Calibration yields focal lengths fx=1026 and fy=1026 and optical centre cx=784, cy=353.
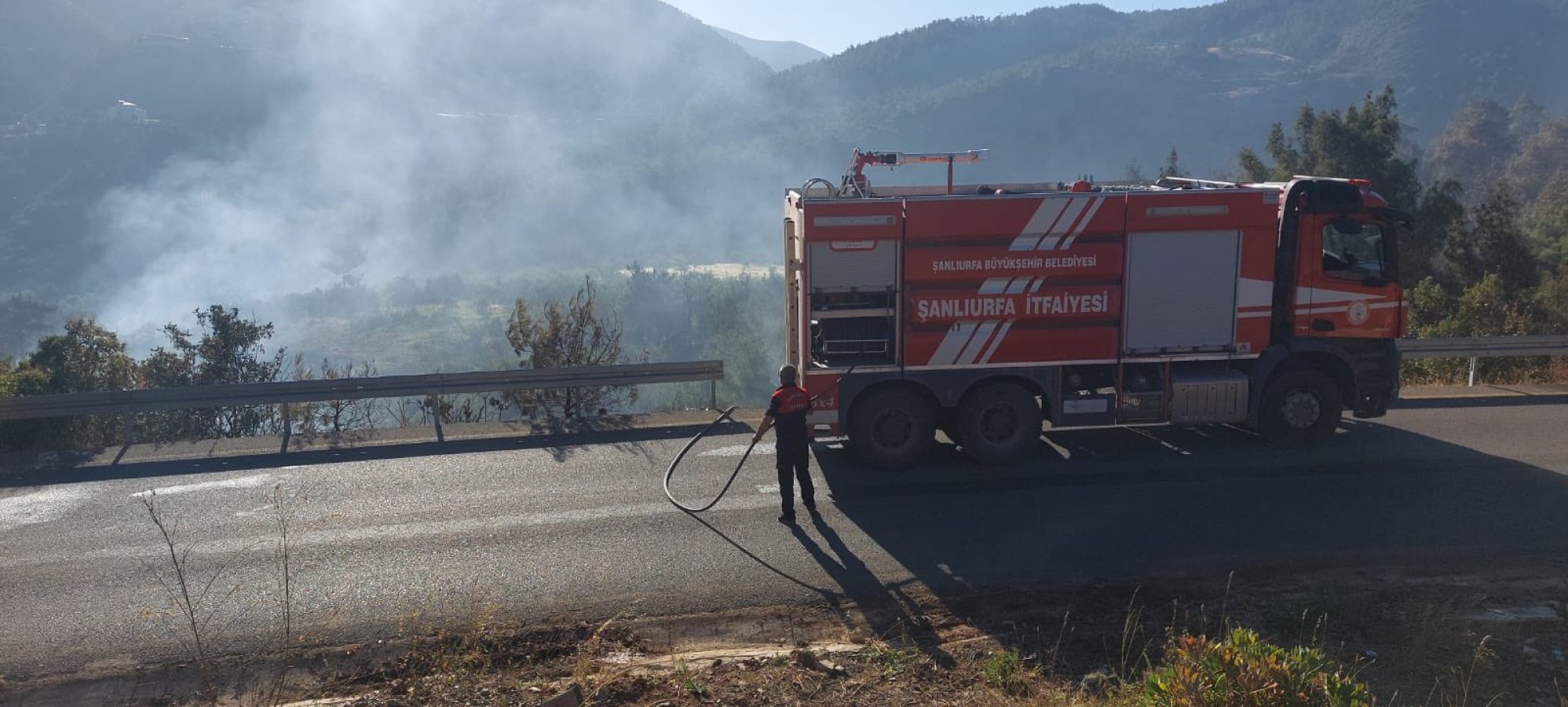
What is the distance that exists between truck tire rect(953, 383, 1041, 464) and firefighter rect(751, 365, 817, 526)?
2.28 metres

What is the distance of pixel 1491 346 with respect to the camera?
14.6 meters

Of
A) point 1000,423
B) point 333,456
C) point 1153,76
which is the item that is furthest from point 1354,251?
point 1153,76

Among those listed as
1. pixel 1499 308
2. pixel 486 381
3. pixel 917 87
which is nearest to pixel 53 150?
pixel 486 381

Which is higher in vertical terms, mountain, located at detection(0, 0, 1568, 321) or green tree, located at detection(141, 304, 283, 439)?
mountain, located at detection(0, 0, 1568, 321)

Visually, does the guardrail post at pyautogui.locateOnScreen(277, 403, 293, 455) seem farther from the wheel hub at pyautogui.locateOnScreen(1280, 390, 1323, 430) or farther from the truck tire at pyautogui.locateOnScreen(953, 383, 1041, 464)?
the wheel hub at pyautogui.locateOnScreen(1280, 390, 1323, 430)

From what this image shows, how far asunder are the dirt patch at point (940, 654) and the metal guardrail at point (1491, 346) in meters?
7.99

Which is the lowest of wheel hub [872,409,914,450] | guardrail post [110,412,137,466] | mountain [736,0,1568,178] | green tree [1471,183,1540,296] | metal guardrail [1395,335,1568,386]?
guardrail post [110,412,137,466]

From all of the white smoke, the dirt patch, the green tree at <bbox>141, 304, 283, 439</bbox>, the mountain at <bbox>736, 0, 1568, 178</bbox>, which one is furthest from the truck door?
the mountain at <bbox>736, 0, 1568, 178</bbox>

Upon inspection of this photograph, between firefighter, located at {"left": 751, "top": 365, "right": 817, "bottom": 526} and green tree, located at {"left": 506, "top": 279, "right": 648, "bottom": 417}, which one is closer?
firefighter, located at {"left": 751, "top": 365, "right": 817, "bottom": 526}

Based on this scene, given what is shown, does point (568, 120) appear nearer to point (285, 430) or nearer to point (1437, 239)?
point (1437, 239)

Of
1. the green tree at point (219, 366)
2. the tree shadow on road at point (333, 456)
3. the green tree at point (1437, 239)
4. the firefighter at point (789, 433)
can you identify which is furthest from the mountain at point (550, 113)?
the firefighter at point (789, 433)

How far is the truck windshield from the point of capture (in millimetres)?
11086

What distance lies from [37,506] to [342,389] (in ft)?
12.0

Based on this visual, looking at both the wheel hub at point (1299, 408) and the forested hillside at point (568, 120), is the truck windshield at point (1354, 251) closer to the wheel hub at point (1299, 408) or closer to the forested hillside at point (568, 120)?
the wheel hub at point (1299, 408)
